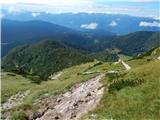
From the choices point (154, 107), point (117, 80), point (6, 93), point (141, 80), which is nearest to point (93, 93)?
point (117, 80)

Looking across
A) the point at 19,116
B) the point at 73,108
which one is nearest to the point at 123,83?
the point at 73,108

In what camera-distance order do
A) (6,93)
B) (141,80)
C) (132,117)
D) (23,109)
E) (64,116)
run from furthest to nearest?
(6,93), (23,109), (141,80), (64,116), (132,117)

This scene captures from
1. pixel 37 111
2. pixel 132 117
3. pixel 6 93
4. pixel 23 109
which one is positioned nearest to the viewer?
pixel 132 117

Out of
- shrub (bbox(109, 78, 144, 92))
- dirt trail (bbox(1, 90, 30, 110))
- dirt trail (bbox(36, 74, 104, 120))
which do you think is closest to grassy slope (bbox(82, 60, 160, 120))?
shrub (bbox(109, 78, 144, 92))

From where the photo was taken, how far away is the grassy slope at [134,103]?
92.1 feet

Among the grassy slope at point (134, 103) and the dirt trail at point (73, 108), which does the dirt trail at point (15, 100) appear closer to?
the dirt trail at point (73, 108)

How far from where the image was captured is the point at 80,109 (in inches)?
1268

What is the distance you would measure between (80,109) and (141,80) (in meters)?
6.78

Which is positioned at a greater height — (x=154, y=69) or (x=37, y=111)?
(x=154, y=69)

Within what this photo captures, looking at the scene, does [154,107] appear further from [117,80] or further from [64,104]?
[64,104]

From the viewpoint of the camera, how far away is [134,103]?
30.0 meters

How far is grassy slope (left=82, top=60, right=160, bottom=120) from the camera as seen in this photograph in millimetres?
28062

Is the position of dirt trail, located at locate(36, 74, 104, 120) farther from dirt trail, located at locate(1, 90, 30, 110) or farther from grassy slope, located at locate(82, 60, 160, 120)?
dirt trail, located at locate(1, 90, 30, 110)

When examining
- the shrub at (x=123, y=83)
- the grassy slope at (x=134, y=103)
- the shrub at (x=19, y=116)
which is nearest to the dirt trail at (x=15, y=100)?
the shrub at (x=19, y=116)
